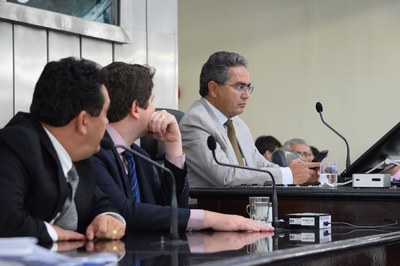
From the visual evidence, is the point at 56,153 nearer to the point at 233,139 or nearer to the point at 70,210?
the point at 70,210

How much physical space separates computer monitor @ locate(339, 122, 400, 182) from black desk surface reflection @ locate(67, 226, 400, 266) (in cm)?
72

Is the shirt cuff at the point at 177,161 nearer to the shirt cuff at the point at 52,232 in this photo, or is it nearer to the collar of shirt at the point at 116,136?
the collar of shirt at the point at 116,136

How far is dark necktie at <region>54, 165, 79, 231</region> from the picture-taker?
2422 mm

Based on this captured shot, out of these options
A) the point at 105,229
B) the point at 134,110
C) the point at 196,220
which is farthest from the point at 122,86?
the point at 105,229

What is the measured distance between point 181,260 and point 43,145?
2.22 ft

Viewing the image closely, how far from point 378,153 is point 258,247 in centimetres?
167

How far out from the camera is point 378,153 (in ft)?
12.1

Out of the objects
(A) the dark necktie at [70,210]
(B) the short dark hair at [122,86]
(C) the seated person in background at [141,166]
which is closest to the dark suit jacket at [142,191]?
(C) the seated person in background at [141,166]

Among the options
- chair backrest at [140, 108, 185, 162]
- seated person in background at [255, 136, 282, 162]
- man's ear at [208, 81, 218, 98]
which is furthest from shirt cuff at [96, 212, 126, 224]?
seated person in background at [255, 136, 282, 162]

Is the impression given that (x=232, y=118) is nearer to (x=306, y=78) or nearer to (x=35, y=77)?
(x=35, y=77)

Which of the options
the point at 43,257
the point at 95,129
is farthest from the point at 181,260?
the point at 95,129

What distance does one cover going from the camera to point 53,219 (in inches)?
95.2

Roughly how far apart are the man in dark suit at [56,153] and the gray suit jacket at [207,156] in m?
1.42

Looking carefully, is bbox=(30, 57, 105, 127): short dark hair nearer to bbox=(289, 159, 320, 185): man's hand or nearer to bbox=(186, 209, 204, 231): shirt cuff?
bbox=(186, 209, 204, 231): shirt cuff
